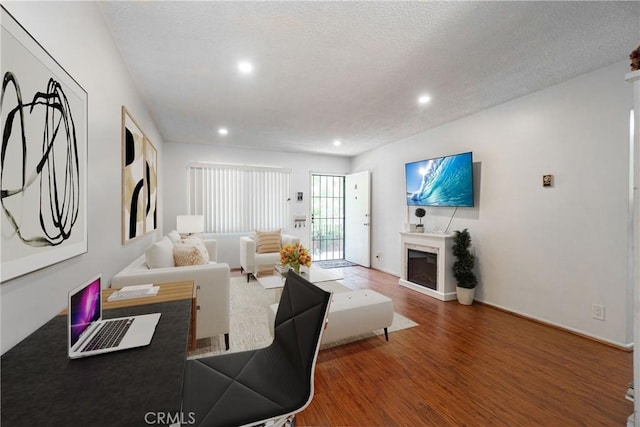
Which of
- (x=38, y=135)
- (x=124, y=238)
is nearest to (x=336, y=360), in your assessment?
(x=124, y=238)

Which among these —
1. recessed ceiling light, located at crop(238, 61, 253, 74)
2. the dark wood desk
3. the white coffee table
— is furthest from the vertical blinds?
the dark wood desk

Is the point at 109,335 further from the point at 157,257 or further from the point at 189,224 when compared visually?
the point at 189,224

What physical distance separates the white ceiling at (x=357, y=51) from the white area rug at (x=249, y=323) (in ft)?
7.18

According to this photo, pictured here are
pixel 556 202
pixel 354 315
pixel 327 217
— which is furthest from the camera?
pixel 327 217

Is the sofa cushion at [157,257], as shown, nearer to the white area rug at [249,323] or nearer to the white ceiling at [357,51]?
the white area rug at [249,323]

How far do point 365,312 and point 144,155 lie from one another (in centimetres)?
284

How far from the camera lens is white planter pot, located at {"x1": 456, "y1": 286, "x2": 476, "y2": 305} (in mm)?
3400

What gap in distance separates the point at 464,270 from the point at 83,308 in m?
3.73

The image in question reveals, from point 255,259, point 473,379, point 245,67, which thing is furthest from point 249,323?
point 245,67

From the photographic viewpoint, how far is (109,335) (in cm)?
100

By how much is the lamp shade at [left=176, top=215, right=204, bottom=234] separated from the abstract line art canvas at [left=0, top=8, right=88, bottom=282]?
3.07 metres

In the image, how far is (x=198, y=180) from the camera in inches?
201

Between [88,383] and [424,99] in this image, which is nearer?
[88,383]

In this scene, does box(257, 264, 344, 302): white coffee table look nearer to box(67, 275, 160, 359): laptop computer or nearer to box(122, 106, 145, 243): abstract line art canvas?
box(122, 106, 145, 243): abstract line art canvas
